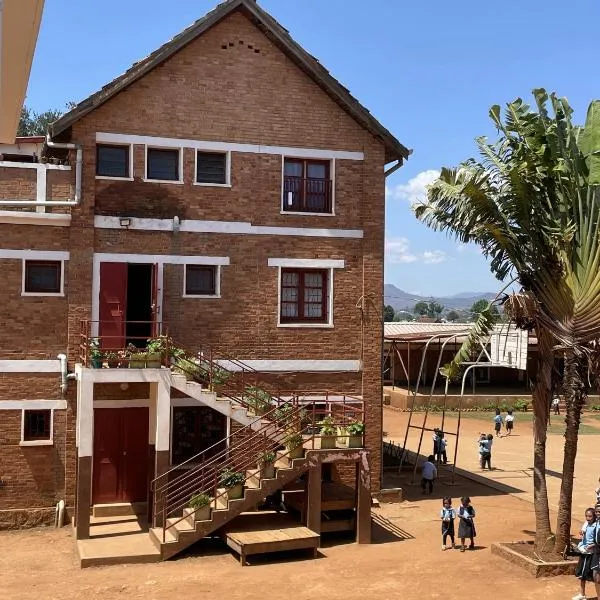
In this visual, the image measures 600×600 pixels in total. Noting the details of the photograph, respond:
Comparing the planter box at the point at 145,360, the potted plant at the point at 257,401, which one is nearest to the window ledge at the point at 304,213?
the potted plant at the point at 257,401

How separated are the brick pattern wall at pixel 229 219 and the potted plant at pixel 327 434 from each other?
2.87 m

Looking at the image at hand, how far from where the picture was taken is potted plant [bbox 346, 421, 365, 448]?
18734 mm

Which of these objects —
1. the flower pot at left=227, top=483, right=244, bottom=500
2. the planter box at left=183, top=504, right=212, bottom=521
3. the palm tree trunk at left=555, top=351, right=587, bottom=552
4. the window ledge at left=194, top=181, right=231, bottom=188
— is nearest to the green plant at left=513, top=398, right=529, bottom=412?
the window ledge at left=194, top=181, right=231, bottom=188

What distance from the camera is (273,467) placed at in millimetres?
17984

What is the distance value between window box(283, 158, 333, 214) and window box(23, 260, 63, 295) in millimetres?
6457

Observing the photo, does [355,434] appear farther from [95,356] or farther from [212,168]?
[212,168]

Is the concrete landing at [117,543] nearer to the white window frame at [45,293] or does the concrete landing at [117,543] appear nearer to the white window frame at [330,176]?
the white window frame at [45,293]

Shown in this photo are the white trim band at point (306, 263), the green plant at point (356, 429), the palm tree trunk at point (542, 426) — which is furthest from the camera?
the white trim band at point (306, 263)

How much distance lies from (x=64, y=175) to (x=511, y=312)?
11.8m

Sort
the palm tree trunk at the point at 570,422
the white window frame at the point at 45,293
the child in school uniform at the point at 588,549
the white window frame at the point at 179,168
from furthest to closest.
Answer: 1. the white window frame at the point at 179,168
2. the white window frame at the point at 45,293
3. the palm tree trunk at the point at 570,422
4. the child in school uniform at the point at 588,549

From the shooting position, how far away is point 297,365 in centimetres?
2155

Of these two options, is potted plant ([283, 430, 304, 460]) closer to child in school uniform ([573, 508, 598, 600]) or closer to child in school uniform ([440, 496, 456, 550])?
child in school uniform ([440, 496, 456, 550])

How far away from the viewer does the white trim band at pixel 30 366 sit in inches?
764

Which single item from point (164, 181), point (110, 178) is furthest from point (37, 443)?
point (164, 181)
